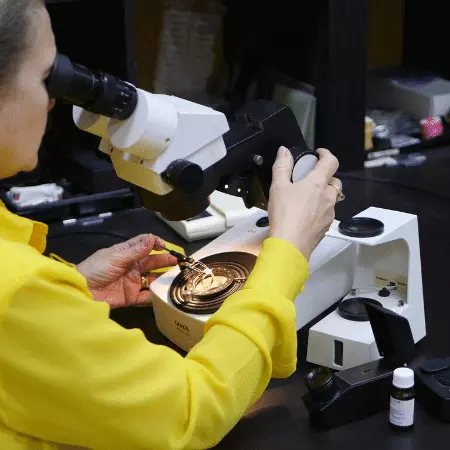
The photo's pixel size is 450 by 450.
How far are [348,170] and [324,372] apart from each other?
1098 millimetres

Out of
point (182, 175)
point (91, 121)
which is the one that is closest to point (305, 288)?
point (182, 175)

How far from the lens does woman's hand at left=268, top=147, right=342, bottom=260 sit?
47.9 inches

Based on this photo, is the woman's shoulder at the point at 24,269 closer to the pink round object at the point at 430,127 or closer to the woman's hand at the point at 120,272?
the woman's hand at the point at 120,272

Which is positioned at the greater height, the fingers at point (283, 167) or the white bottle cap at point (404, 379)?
the fingers at point (283, 167)

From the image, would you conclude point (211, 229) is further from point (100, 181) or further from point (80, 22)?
point (80, 22)

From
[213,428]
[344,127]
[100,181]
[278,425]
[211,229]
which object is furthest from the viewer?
[344,127]

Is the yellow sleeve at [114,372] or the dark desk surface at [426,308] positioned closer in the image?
the yellow sleeve at [114,372]

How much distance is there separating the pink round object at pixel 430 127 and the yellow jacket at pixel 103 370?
140cm

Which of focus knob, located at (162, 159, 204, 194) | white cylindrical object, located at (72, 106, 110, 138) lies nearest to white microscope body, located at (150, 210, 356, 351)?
focus knob, located at (162, 159, 204, 194)

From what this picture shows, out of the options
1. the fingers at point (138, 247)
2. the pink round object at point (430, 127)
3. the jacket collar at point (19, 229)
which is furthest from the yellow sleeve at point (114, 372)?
the pink round object at point (430, 127)

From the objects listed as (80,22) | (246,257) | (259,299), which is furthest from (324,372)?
(80,22)

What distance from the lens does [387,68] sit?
8.75 feet

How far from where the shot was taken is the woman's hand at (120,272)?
1535 millimetres

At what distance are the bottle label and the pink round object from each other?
1330 millimetres
